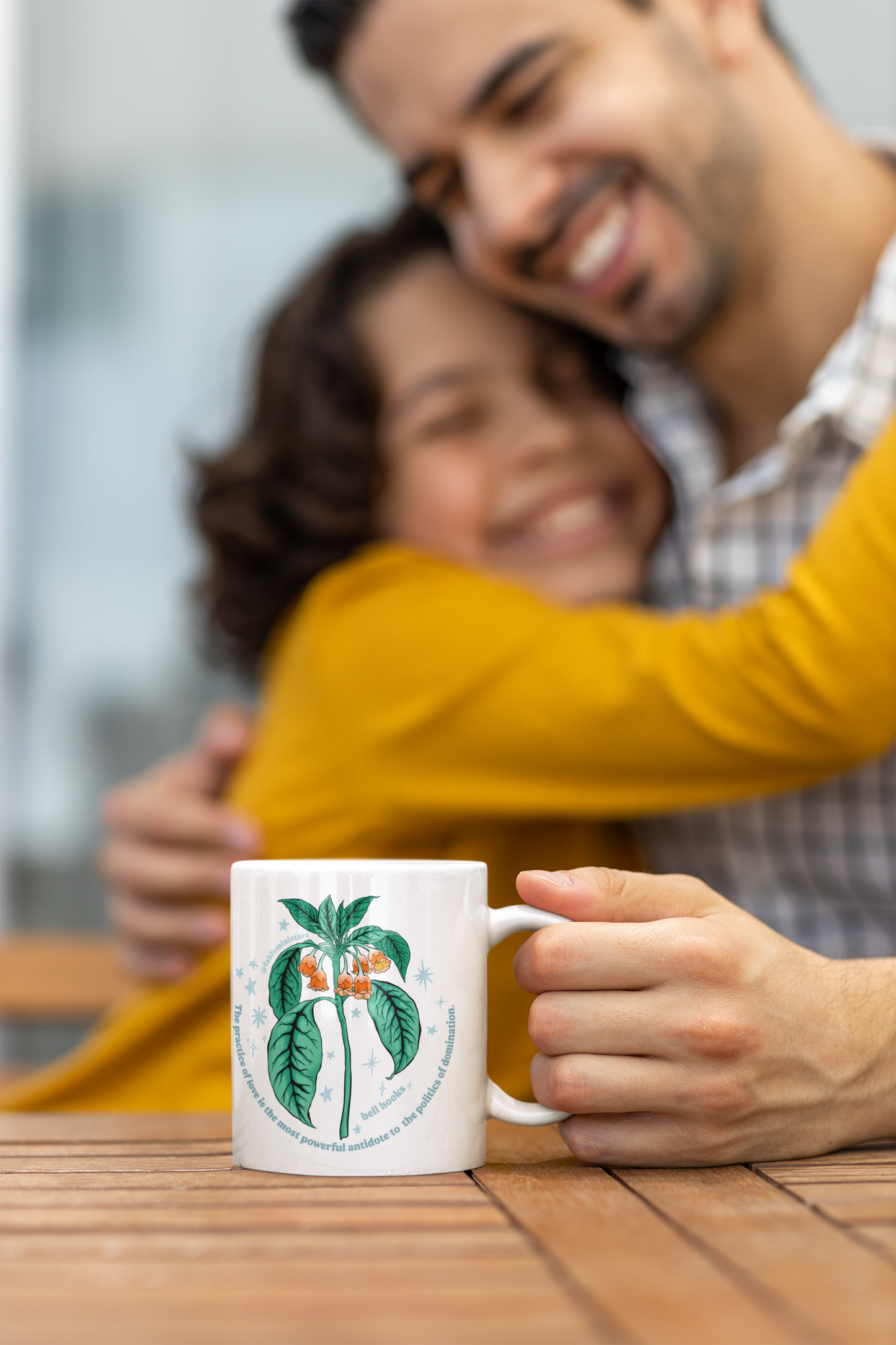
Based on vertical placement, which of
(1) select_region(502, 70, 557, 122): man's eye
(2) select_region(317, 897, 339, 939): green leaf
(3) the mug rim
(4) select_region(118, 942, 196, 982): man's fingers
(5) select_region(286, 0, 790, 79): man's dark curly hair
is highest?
(5) select_region(286, 0, 790, 79): man's dark curly hair

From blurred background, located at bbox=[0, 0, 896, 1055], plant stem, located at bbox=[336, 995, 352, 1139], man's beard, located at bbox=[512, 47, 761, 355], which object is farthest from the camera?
blurred background, located at bbox=[0, 0, 896, 1055]

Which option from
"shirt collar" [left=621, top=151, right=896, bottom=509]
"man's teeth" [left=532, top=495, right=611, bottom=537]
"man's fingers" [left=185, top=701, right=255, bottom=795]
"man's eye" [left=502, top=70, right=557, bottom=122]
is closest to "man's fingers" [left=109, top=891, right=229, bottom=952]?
"man's fingers" [left=185, top=701, right=255, bottom=795]

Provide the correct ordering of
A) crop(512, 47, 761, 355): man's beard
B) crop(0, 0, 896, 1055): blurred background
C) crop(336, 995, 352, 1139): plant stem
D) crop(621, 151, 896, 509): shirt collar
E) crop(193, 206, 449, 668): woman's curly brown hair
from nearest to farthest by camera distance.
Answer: crop(336, 995, 352, 1139): plant stem
crop(621, 151, 896, 509): shirt collar
crop(512, 47, 761, 355): man's beard
crop(193, 206, 449, 668): woman's curly brown hair
crop(0, 0, 896, 1055): blurred background

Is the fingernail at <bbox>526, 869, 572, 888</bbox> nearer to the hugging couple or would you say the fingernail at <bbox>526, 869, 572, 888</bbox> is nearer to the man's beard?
the hugging couple

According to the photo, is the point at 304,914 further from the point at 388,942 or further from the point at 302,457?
the point at 302,457

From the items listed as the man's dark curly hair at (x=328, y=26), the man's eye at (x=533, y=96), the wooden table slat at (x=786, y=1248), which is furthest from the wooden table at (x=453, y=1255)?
the man's dark curly hair at (x=328, y=26)

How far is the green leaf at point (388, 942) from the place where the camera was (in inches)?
22.2

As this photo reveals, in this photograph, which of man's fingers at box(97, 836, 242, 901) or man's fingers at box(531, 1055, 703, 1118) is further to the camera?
man's fingers at box(97, 836, 242, 901)

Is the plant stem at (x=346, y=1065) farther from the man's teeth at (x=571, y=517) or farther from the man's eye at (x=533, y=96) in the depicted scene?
the man's eye at (x=533, y=96)

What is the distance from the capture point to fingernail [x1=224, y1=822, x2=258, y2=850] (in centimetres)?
119

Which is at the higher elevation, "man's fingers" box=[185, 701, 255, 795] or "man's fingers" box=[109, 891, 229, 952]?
"man's fingers" box=[185, 701, 255, 795]

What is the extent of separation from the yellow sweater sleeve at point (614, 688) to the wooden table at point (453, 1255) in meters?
0.43

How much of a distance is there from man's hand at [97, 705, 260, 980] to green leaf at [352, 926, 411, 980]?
64cm

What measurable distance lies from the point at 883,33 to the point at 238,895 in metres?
1.75
